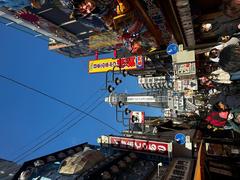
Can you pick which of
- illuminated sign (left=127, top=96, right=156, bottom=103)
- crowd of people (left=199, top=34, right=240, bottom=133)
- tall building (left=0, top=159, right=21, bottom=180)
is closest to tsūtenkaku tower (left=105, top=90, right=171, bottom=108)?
illuminated sign (left=127, top=96, right=156, bottom=103)

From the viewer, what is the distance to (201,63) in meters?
19.2

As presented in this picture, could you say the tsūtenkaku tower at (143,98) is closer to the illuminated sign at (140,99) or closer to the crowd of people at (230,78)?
the illuminated sign at (140,99)

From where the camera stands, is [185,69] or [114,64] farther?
[114,64]

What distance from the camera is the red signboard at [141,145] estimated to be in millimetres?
14328

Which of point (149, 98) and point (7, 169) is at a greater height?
point (149, 98)

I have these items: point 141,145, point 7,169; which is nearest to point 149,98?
point 141,145

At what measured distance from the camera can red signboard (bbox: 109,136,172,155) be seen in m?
14.3

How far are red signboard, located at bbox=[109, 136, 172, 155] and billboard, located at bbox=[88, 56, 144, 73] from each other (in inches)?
566

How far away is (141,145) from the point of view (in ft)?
50.4

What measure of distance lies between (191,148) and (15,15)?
20.1m

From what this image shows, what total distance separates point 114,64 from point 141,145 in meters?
20.8

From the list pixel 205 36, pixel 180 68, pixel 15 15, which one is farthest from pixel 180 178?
pixel 15 15

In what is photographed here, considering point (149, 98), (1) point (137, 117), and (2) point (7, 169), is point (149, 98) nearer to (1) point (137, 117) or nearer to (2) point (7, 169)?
(1) point (137, 117)

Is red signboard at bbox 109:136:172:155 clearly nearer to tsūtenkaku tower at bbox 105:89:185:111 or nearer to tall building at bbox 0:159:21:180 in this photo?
tall building at bbox 0:159:21:180
